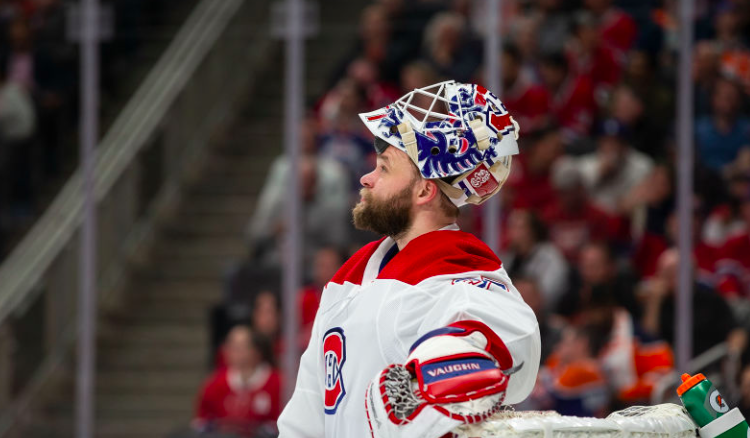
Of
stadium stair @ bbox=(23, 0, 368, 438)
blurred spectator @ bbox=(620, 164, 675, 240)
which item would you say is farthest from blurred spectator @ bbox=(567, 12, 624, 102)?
stadium stair @ bbox=(23, 0, 368, 438)

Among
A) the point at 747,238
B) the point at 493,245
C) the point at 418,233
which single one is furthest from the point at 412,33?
the point at 418,233

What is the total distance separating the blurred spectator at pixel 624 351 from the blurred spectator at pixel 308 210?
1.14 metres

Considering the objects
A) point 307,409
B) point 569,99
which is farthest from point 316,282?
point 307,409

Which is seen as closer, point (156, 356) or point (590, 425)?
point (590, 425)

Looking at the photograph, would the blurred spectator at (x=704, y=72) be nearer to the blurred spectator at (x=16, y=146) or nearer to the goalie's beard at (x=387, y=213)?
the blurred spectator at (x=16, y=146)

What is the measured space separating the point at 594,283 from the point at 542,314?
254 millimetres

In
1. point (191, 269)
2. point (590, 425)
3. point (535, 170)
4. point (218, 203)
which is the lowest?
point (590, 425)

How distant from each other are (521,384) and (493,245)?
3.53 meters

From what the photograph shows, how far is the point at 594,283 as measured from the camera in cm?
558

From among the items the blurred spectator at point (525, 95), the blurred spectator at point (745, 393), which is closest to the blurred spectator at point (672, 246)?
the blurred spectator at point (525, 95)

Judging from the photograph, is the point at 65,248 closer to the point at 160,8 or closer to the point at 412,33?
the point at 160,8

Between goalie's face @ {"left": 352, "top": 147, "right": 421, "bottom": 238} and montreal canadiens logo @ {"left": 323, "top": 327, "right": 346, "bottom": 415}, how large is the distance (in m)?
0.20

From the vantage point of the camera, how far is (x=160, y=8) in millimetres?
6086

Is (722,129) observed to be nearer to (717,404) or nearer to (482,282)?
(717,404)
